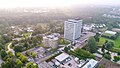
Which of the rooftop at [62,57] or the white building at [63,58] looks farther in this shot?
the rooftop at [62,57]

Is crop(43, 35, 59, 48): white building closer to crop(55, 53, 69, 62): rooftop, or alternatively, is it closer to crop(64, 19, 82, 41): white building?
crop(55, 53, 69, 62): rooftop

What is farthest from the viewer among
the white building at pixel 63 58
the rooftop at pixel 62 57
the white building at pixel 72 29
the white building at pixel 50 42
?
the white building at pixel 72 29

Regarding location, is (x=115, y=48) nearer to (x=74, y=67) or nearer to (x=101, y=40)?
(x=101, y=40)

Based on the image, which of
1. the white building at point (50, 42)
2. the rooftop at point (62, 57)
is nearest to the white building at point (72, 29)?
the white building at point (50, 42)

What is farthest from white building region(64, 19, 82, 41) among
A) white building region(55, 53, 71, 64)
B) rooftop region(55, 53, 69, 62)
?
white building region(55, 53, 71, 64)

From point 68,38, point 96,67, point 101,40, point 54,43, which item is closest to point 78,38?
point 68,38

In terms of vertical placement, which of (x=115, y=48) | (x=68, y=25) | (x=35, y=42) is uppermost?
(x=68, y=25)

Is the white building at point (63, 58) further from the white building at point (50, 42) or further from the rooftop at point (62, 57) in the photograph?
the white building at point (50, 42)

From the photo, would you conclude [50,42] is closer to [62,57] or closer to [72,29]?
[62,57]

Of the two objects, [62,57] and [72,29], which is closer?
[62,57]

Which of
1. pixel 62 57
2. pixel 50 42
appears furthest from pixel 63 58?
pixel 50 42

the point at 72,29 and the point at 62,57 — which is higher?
the point at 72,29
